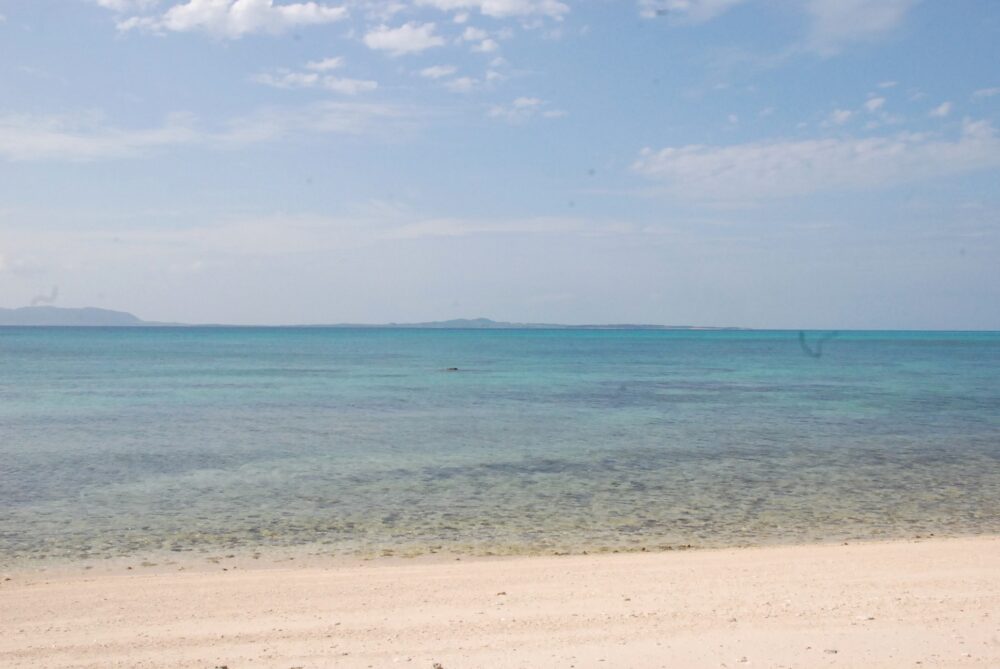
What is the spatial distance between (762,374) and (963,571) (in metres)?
54.1

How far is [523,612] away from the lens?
8.52 meters

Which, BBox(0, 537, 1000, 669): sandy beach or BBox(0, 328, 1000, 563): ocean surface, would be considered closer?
BBox(0, 537, 1000, 669): sandy beach

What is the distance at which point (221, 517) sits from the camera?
1439 cm

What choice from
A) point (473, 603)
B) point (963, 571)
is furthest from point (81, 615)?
point (963, 571)

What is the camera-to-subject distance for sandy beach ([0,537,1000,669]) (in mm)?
7230

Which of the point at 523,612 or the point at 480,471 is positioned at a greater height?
the point at 523,612

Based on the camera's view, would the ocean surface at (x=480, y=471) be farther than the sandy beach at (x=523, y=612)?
Yes

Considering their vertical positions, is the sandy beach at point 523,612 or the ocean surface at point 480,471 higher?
the sandy beach at point 523,612

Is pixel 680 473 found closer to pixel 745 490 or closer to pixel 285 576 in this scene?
pixel 745 490

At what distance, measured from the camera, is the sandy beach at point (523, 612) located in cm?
723

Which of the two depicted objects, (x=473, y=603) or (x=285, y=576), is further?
(x=285, y=576)

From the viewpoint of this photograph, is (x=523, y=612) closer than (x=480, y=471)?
Yes

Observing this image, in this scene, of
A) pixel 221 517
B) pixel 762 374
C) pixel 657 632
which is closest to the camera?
pixel 657 632

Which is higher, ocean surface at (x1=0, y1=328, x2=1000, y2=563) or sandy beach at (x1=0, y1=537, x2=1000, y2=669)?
sandy beach at (x1=0, y1=537, x2=1000, y2=669)
